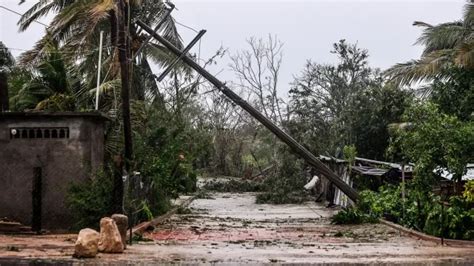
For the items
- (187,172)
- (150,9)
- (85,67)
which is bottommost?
(187,172)

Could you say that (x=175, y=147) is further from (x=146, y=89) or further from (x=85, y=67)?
(x=146, y=89)

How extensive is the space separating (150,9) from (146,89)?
12.7ft

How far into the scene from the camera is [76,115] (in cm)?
1564

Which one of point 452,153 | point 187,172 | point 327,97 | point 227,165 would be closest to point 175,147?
point 187,172

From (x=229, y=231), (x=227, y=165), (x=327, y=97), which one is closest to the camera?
(x=229, y=231)

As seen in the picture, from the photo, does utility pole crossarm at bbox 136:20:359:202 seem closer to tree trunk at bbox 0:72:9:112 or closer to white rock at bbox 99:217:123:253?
tree trunk at bbox 0:72:9:112

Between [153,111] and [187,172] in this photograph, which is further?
[187,172]

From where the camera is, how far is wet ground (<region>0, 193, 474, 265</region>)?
1146cm

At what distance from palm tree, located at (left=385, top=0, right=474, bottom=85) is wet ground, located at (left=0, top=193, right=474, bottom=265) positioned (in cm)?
764

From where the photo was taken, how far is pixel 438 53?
2547 cm

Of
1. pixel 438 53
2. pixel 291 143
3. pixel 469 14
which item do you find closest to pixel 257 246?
pixel 291 143

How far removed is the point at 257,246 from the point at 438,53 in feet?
48.9

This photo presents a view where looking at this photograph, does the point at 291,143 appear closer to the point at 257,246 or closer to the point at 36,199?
the point at 257,246

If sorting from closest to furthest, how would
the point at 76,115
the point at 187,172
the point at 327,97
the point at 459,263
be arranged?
the point at 459,263, the point at 76,115, the point at 187,172, the point at 327,97
